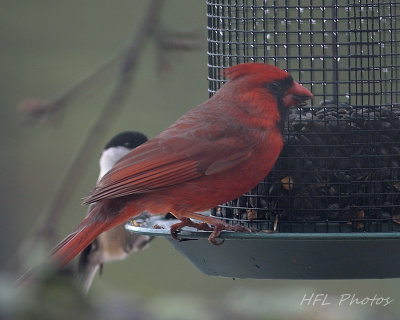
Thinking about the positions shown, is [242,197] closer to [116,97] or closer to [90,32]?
[116,97]

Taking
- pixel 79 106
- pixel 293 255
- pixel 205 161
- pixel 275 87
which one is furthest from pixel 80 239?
pixel 79 106

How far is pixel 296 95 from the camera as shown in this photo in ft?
15.4

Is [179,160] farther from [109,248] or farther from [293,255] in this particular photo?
[109,248]

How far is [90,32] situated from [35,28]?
2.28 ft

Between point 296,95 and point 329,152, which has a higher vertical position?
point 296,95

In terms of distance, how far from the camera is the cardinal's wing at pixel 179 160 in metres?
4.67

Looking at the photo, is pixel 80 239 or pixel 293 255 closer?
pixel 293 255

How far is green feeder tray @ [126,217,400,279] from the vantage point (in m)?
4.40

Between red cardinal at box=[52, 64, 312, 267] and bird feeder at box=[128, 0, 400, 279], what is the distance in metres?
0.17

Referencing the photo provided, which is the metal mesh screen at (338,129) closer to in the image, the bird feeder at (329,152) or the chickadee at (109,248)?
the bird feeder at (329,152)

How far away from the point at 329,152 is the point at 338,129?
0.13 meters

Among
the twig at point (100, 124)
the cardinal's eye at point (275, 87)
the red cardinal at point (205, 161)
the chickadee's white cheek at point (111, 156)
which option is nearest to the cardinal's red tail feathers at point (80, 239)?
the red cardinal at point (205, 161)

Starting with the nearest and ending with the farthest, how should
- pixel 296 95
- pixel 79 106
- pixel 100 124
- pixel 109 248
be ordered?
pixel 100 124 < pixel 296 95 < pixel 109 248 < pixel 79 106

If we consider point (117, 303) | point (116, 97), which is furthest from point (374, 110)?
point (117, 303)
